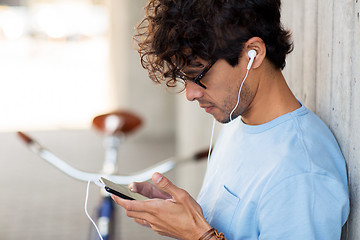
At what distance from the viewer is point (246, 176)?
1242mm

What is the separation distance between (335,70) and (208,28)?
0.41m

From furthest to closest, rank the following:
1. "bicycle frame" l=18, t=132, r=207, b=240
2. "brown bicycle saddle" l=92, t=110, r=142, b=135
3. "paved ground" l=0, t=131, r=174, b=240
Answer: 1. "paved ground" l=0, t=131, r=174, b=240
2. "brown bicycle saddle" l=92, t=110, r=142, b=135
3. "bicycle frame" l=18, t=132, r=207, b=240

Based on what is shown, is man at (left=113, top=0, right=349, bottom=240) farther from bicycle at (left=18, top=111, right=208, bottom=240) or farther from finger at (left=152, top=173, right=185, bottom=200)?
bicycle at (left=18, top=111, right=208, bottom=240)

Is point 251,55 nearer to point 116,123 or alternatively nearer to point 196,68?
point 196,68

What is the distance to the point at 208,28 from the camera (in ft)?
3.65

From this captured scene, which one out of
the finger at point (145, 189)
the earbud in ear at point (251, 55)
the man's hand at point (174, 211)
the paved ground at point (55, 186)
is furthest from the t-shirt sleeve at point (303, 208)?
the paved ground at point (55, 186)

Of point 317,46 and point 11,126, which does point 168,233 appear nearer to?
point 317,46

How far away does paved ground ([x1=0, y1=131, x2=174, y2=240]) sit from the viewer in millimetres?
3887

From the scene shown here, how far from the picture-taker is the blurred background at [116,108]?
4.11 ft

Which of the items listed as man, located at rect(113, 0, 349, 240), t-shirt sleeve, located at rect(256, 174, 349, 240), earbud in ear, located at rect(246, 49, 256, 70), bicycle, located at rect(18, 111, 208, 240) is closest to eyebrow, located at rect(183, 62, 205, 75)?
man, located at rect(113, 0, 349, 240)

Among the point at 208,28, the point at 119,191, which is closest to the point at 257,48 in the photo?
the point at 208,28

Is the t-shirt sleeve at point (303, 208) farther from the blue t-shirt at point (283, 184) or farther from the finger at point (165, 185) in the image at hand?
the finger at point (165, 185)

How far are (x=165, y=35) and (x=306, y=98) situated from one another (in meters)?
0.64

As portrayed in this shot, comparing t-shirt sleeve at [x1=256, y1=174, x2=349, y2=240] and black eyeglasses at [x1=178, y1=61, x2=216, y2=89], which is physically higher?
black eyeglasses at [x1=178, y1=61, x2=216, y2=89]
